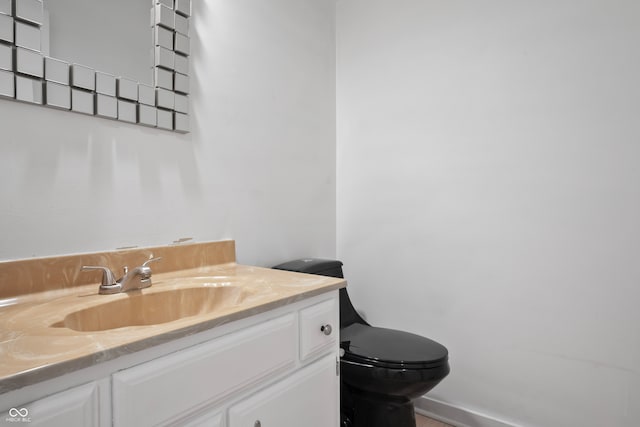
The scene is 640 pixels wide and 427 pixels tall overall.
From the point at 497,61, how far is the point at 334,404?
1485 millimetres

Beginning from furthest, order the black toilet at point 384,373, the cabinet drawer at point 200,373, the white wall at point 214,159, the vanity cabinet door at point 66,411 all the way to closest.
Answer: the black toilet at point 384,373 < the white wall at point 214,159 < the cabinet drawer at point 200,373 < the vanity cabinet door at point 66,411

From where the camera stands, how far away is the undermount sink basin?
0.82 metres

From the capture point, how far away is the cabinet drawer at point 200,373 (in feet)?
1.94

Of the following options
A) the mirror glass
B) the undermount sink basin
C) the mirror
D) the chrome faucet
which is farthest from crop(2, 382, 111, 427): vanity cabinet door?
the mirror glass

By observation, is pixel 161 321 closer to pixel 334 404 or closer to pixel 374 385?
pixel 334 404

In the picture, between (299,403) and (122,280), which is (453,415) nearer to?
(299,403)

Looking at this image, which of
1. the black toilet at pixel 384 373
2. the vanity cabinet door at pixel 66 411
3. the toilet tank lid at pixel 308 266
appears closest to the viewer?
the vanity cabinet door at pixel 66 411

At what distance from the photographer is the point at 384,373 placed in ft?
Answer: 4.05

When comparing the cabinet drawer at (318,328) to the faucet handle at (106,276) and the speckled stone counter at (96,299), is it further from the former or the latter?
the faucet handle at (106,276)

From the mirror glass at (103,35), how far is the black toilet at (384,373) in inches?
36.2

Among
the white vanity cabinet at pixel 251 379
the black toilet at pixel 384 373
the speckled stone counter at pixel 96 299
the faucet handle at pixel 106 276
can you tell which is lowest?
the black toilet at pixel 384 373

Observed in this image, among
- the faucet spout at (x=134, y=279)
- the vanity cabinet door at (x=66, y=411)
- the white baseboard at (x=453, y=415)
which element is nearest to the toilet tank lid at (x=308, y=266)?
the faucet spout at (x=134, y=279)

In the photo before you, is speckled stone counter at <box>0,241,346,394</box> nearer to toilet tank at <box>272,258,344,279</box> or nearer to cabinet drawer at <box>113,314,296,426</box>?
cabinet drawer at <box>113,314,296,426</box>

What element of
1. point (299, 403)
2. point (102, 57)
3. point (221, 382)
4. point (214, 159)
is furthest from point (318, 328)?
point (102, 57)
